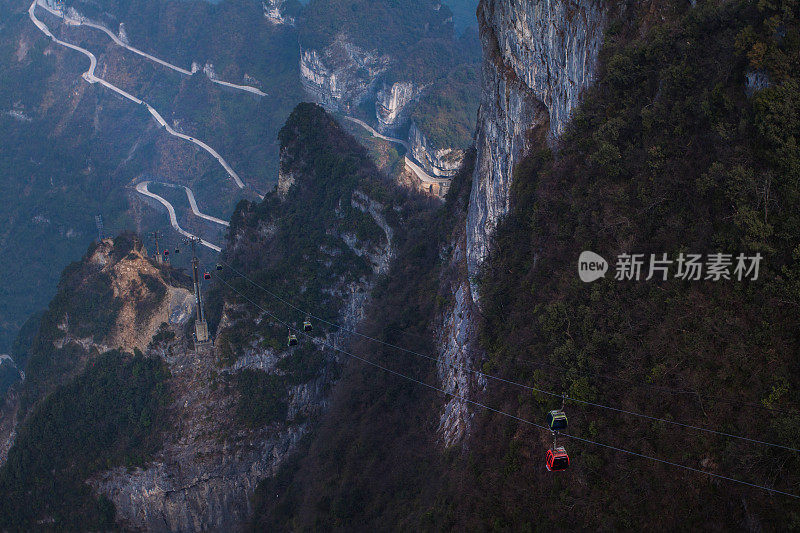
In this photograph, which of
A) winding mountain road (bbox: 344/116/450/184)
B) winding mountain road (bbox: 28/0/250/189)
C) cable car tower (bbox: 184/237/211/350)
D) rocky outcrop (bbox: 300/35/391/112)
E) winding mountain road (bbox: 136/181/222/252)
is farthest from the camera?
rocky outcrop (bbox: 300/35/391/112)

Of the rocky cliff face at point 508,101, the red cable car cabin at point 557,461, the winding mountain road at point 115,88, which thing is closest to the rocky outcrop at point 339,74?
the winding mountain road at point 115,88

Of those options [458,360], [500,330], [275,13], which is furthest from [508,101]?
[275,13]

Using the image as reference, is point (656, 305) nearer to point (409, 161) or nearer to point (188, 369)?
point (188, 369)

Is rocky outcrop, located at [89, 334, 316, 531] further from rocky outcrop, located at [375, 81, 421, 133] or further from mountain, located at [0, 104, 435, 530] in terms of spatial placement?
rocky outcrop, located at [375, 81, 421, 133]

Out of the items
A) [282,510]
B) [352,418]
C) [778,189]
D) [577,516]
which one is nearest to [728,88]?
[778,189]

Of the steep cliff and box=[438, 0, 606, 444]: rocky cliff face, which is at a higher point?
box=[438, 0, 606, 444]: rocky cliff face

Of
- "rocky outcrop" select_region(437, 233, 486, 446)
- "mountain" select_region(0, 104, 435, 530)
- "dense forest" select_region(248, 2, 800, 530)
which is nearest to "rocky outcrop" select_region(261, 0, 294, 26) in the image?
"mountain" select_region(0, 104, 435, 530)
